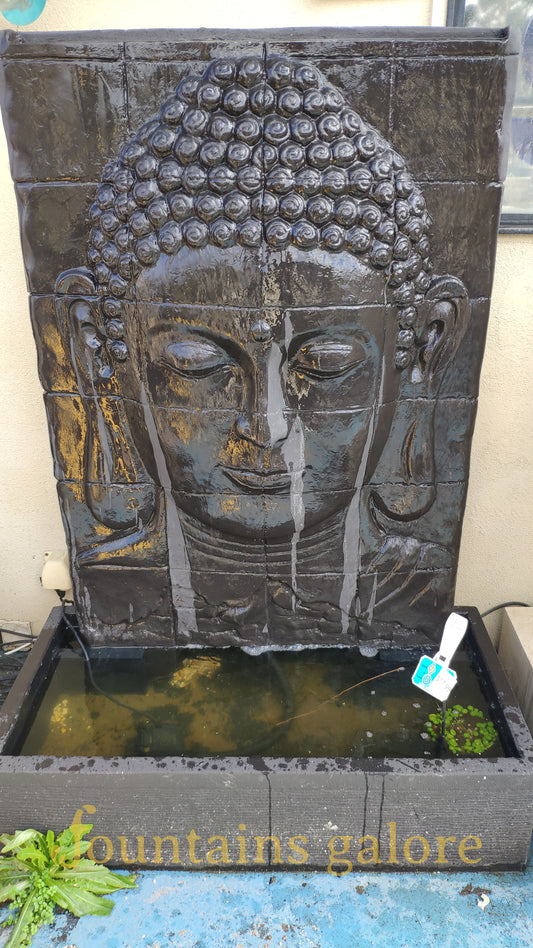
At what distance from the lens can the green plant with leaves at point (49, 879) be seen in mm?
1841

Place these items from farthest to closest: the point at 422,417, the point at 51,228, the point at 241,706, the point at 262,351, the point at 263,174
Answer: the point at 241,706
the point at 422,417
the point at 51,228
the point at 262,351
the point at 263,174

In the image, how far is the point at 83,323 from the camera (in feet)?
6.64

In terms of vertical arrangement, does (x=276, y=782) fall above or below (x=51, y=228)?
below

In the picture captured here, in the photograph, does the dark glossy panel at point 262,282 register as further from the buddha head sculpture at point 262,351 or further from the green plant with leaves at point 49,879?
the green plant with leaves at point 49,879

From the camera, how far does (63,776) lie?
1.93 metres

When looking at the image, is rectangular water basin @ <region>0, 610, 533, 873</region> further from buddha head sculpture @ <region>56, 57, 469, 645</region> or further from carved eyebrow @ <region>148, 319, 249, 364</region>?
carved eyebrow @ <region>148, 319, 249, 364</region>

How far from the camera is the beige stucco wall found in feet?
7.13

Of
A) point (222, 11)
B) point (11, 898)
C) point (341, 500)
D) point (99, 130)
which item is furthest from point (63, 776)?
point (222, 11)

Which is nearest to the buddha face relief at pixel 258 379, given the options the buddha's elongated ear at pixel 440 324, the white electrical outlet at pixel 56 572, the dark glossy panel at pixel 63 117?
the buddha's elongated ear at pixel 440 324

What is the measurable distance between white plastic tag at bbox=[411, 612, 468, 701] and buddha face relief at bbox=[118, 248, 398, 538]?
1.80 ft

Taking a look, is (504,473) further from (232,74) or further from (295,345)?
(232,74)

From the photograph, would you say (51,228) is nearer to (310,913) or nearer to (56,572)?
(56,572)

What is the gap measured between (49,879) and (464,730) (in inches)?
56.0

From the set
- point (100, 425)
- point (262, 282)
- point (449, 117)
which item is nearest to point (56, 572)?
point (100, 425)
